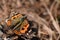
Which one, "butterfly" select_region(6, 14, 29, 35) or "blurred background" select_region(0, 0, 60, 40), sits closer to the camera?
"butterfly" select_region(6, 14, 29, 35)

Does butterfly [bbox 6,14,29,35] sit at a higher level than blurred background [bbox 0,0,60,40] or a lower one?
lower

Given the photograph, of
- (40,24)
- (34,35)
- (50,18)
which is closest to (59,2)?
(50,18)

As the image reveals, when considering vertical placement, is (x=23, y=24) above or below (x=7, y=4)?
below

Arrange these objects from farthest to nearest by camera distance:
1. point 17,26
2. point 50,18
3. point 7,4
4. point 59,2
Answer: point 59,2 < point 50,18 < point 7,4 < point 17,26

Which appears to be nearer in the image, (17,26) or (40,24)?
(17,26)

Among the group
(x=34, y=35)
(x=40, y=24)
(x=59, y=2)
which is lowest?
(x=34, y=35)

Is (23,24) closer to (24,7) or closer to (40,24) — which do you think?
(40,24)

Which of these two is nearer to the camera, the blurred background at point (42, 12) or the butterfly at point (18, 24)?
the butterfly at point (18, 24)

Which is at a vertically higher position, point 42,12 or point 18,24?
point 42,12

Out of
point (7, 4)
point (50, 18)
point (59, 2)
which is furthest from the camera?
point (59, 2)

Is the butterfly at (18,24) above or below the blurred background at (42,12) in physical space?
below

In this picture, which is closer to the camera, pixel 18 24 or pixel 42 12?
pixel 18 24
